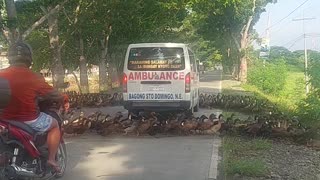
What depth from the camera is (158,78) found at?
39.0 feet

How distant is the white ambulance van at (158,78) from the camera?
11844 millimetres

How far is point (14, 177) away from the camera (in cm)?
504

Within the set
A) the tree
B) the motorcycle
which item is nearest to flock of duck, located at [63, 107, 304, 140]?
the motorcycle

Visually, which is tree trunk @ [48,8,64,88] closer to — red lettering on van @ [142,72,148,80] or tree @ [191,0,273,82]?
red lettering on van @ [142,72,148,80]

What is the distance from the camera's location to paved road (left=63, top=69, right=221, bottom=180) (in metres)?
6.85

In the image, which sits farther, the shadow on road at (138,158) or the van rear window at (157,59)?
the van rear window at (157,59)

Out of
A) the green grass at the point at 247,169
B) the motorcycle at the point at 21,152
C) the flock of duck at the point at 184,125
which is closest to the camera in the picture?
the motorcycle at the point at 21,152

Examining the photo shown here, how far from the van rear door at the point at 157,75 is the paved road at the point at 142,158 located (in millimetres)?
1947

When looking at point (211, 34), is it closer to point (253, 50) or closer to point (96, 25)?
point (253, 50)

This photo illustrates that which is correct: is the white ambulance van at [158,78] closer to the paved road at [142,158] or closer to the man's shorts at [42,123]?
the paved road at [142,158]

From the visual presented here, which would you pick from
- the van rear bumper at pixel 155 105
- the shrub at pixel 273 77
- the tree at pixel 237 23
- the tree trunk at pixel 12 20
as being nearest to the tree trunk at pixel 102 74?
the shrub at pixel 273 77

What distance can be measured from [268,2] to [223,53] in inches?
613

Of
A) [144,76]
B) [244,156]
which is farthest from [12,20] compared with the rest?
[244,156]

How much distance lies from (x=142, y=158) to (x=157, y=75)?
13.6 ft
